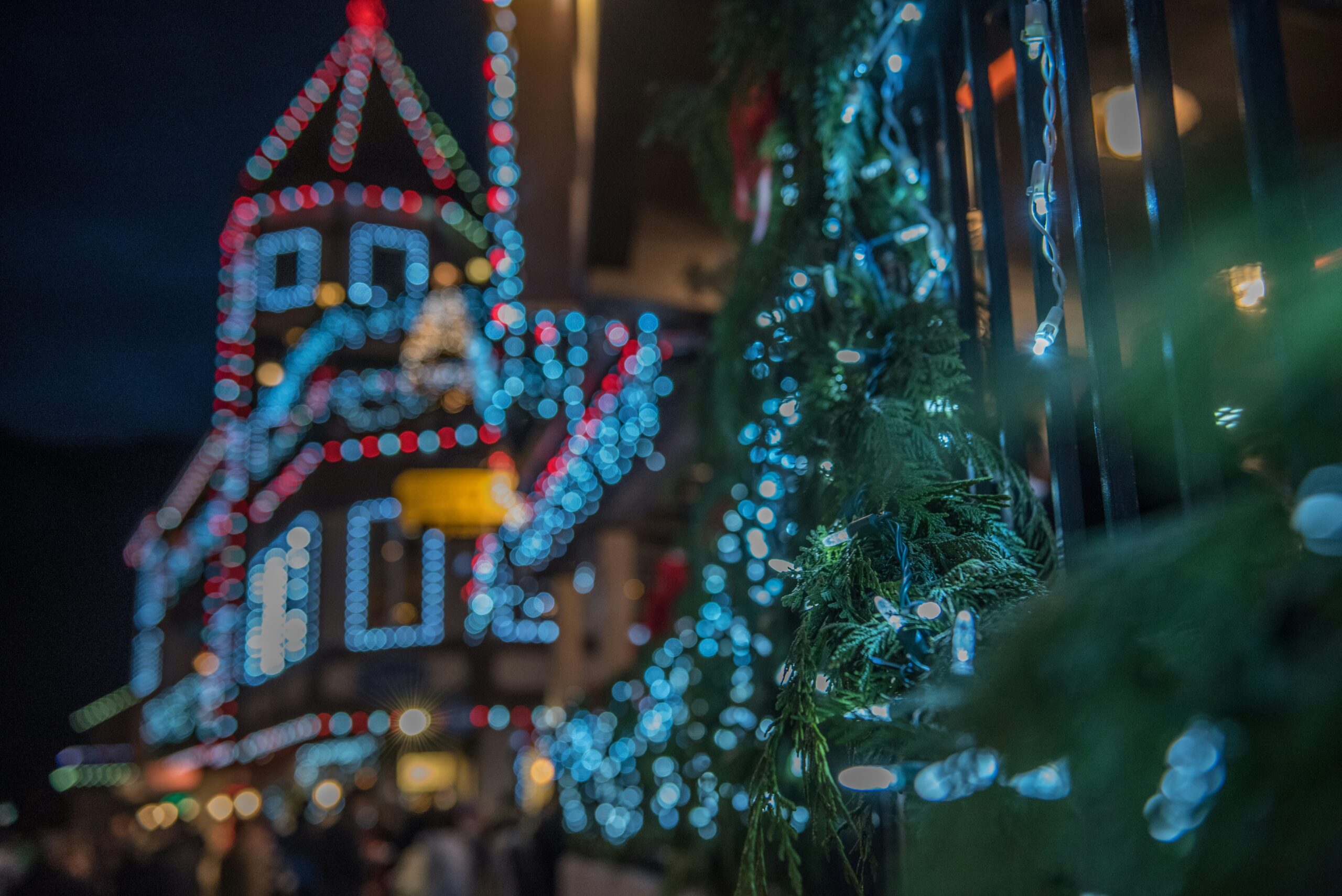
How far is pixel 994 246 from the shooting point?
2.28m

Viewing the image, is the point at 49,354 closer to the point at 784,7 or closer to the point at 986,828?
the point at 784,7

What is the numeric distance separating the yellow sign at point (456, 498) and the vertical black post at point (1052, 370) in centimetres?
1464

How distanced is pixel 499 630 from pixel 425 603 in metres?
1.76

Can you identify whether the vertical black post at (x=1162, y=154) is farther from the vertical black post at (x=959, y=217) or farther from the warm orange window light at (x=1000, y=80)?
the warm orange window light at (x=1000, y=80)

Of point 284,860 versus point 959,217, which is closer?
point 959,217

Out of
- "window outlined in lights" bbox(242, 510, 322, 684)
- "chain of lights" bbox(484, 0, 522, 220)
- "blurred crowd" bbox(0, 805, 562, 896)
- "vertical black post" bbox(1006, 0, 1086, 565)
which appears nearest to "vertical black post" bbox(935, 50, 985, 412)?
"vertical black post" bbox(1006, 0, 1086, 565)

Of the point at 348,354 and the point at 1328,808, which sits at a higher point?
the point at 348,354

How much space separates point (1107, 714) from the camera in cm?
72

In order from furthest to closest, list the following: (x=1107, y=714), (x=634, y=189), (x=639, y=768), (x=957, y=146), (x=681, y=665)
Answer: (x=634, y=189), (x=639, y=768), (x=681, y=665), (x=957, y=146), (x=1107, y=714)

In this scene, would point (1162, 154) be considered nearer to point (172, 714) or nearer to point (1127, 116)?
point (1127, 116)

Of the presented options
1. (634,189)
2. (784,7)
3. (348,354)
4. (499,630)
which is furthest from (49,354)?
(784,7)

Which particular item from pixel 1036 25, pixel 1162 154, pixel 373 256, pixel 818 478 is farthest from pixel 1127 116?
pixel 373 256

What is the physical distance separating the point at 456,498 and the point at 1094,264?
50.7ft

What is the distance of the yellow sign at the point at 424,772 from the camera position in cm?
2064
